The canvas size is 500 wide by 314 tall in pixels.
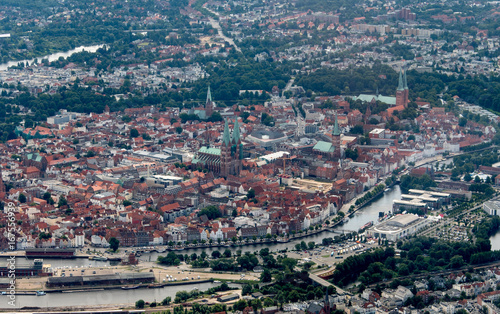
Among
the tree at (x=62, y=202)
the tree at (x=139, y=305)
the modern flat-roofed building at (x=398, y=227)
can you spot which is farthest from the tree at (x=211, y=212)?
the tree at (x=139, y=305)

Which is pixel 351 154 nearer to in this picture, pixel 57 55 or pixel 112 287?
pixel 112 287

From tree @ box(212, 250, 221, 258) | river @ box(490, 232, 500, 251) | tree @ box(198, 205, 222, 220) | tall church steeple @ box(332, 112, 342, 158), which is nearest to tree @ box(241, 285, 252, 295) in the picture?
tree @ box(212, 250, 221, 258)

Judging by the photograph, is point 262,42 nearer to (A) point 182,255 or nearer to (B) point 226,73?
(B) point 226,73

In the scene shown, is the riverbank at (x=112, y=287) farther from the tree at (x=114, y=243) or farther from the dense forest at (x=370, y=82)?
the dense forest at (x=370, y=82)

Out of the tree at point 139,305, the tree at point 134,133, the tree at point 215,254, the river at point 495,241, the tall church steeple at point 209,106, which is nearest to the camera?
the tree at point 139,305

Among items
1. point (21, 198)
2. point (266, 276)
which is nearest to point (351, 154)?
point (21, 198)

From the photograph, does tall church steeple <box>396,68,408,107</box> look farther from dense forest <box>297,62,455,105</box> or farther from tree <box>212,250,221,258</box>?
tree <box>212,250,221,258</box>

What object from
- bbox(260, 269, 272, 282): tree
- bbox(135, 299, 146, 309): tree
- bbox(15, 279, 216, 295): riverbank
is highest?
bbox(260, 269, 272, 282): tree

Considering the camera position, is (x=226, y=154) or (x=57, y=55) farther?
(x=57, y=55)
